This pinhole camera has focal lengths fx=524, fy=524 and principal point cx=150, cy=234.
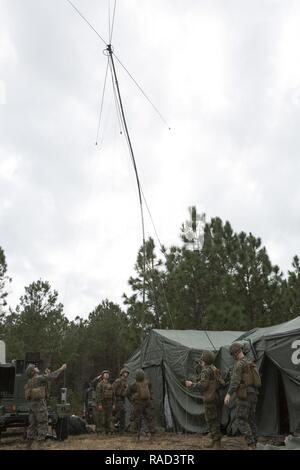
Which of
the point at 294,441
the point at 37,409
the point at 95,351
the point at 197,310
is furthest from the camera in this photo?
the point at 95,351

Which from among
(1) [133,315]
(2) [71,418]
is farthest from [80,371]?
(2) [71,418]

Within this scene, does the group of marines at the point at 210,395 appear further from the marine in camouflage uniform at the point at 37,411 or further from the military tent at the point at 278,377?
the military tent at the point at 278,377

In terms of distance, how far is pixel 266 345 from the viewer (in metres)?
9.74

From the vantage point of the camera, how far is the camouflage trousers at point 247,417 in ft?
26.9

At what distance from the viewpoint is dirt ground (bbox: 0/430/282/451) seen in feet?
30.3

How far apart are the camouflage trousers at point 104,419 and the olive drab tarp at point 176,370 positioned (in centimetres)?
145

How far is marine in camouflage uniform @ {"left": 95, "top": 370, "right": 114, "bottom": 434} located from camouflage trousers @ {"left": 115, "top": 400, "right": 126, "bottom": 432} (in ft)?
2.34

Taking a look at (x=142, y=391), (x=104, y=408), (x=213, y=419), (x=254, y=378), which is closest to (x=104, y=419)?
(x=104, y=408)

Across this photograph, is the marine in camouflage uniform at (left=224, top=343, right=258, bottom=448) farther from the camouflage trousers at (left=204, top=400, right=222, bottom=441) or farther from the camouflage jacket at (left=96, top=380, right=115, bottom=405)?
the camouflage jacket at (left=96, top=380, right=115, bottom=405)

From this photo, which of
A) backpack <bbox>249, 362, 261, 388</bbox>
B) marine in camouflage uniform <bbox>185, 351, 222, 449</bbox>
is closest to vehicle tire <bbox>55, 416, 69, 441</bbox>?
marine in camouflage uniform <bbox>185, 351, 222, 449</bbox>

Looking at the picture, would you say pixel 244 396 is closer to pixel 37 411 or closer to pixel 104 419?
pixel 37 411

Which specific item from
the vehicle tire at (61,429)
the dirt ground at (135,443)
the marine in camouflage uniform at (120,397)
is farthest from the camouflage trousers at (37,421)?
the marine in camouflage uniform at (120,397)

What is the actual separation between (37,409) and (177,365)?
14.4 feet
